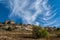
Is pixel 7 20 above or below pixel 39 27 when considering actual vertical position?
above

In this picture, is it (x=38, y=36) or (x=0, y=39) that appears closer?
(x=0, y=39)

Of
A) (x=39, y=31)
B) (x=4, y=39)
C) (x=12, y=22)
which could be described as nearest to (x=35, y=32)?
(x=39, y=31)

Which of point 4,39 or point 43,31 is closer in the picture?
point 4,39

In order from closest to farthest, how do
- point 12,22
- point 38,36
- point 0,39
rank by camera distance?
1. point 0,39
2. point 38,36
3. point 12,22

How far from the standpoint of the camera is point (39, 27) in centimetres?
4291

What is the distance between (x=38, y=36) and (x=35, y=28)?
2.92 metres

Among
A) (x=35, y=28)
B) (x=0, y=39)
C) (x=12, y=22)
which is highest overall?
(x=12, y=22)

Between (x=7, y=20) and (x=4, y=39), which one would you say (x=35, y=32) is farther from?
(x=7, y=20)

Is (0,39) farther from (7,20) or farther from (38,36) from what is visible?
(7,20)

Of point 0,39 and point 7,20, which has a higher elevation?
point 7,20

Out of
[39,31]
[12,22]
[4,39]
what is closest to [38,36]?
[39,31]

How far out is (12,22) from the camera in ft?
333

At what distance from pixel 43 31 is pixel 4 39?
36.9ft

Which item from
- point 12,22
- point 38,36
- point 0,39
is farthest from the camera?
point 12,22
